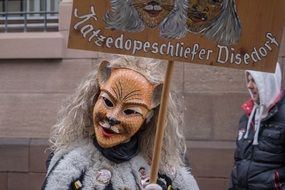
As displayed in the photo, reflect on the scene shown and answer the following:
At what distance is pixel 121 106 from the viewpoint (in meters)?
3.59

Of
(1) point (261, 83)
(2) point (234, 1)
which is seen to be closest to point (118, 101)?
(2) point (234, 1)

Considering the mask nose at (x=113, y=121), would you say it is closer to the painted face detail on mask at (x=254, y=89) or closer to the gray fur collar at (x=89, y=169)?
the gray fur collar at (x=89, y=169)

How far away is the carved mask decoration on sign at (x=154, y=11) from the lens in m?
3.32

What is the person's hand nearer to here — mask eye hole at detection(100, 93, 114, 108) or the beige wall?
mask eye hole at detection(100, 93, 114, 108)

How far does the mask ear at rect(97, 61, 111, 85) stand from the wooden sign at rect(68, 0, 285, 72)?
0.35 meters

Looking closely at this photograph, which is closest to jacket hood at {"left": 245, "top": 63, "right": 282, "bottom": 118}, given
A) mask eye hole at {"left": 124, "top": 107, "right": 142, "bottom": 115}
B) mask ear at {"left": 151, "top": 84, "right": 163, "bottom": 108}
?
mask ear at {"left": 151, "top": 84, "right": 163, "bottom": 108}

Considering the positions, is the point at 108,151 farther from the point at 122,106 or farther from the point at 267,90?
the point at 267,90

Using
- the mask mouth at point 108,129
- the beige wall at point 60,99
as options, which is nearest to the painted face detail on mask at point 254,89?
the mask mouth at point 108,129

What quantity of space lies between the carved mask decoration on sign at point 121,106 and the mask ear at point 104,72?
0.04 meters

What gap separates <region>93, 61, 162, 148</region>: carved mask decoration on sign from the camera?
3.54m

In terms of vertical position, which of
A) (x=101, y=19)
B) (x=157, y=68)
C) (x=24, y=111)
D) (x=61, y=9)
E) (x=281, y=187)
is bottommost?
(x=24, y=111)

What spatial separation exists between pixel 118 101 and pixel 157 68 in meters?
0.30

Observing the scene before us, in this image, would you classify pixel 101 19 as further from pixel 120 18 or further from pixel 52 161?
pixel 52 161

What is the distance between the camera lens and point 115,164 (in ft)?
11.6
